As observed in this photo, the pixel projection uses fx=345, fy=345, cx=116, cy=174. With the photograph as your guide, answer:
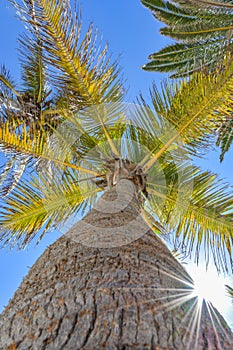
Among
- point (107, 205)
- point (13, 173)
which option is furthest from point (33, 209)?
point (107, 205)

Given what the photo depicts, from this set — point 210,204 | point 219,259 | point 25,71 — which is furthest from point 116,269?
point 25,71

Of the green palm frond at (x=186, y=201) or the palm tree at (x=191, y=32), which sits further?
the palm tree at (x=191, y=32)

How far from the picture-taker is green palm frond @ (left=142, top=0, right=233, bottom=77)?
713cm

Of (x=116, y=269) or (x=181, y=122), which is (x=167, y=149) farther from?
(x=116, y=269)

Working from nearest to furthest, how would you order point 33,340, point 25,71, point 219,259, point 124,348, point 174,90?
point 124,348 < point 33,340 < point 219,259 < point 174,90 < point 25,71

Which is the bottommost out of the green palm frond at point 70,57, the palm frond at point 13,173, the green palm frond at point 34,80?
the palm frond at point 13,173

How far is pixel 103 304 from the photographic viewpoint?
1.68 m

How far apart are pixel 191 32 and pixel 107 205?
5769mm

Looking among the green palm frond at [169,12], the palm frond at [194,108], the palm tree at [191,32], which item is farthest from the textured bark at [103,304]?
the green palm frond at [169,12]

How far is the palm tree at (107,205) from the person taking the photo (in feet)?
5.26

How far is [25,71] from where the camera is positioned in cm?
657

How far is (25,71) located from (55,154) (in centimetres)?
250

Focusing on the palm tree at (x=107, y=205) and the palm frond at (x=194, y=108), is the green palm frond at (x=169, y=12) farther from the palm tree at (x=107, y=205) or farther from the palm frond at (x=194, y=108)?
the palm frond at (x=194, y=108)

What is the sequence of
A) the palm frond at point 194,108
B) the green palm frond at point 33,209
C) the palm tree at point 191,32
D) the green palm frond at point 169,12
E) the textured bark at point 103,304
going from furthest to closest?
the green palm frond at point 169,12, the palm tree at point 191,32, the green palm frond at point 33,209, the palm frond at point 194,108, the textured bark at point 103,304
